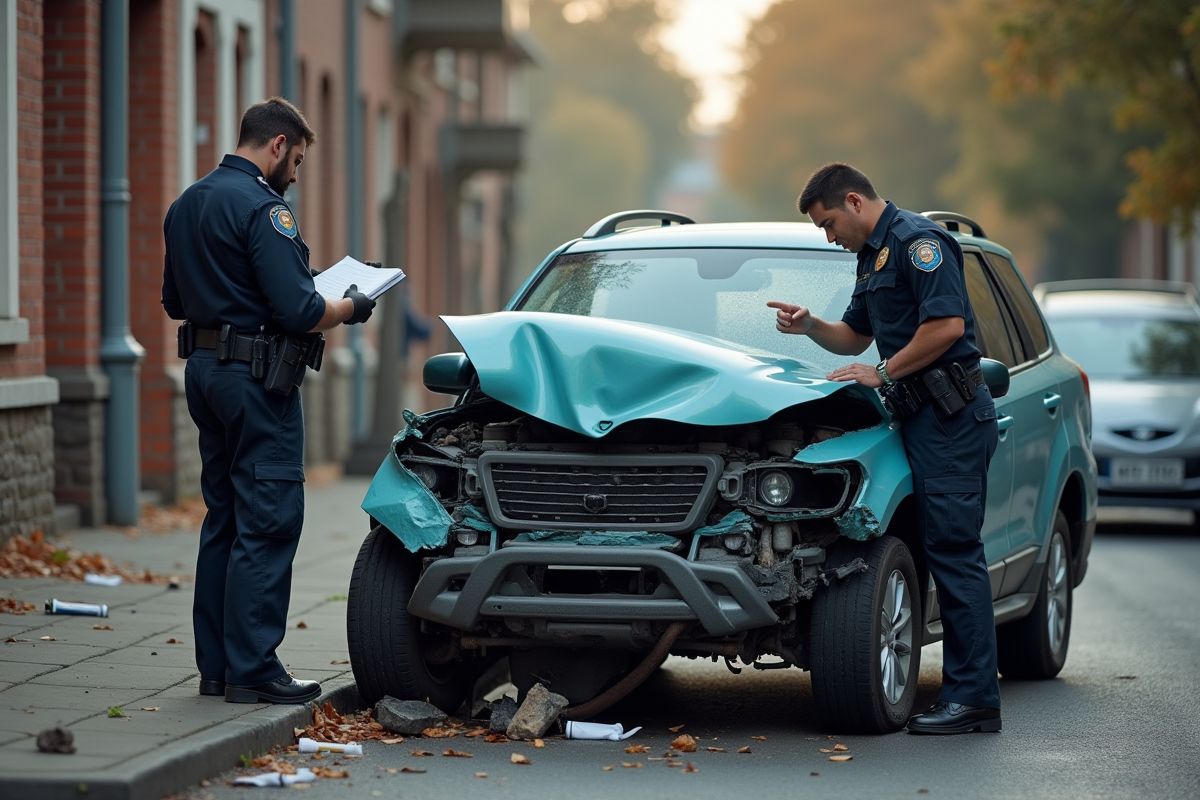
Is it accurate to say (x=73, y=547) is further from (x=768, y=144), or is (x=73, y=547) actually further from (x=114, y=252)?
(x=768, y=144)

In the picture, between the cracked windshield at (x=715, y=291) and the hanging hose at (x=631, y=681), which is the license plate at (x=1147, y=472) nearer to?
the cracked windshield at (x=715, y=291)

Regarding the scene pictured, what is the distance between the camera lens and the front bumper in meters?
6.09

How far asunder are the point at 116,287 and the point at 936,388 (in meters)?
7.82

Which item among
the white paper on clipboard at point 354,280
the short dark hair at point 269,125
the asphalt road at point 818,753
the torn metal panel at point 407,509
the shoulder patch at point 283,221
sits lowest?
the asphalt road at point 818,753

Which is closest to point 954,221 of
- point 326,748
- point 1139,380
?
point 326,748

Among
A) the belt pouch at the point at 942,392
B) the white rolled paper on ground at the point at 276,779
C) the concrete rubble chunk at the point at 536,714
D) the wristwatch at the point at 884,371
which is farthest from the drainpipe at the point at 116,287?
the belt pouch at the point at 942,392

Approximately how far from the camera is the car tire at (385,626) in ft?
21.5

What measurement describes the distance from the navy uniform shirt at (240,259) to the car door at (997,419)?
97.9 inches

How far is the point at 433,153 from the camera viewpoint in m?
30.9

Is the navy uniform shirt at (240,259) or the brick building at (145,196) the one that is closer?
the navy uniform shirt at (240,259)

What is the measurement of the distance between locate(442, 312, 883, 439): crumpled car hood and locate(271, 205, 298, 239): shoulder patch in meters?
0.62

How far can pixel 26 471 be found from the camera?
1120 cm

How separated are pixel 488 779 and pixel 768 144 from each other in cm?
6330

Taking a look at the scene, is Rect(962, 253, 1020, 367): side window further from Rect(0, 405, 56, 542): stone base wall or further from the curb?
→ Rect(0, 405, 56, 542): stone base wall
